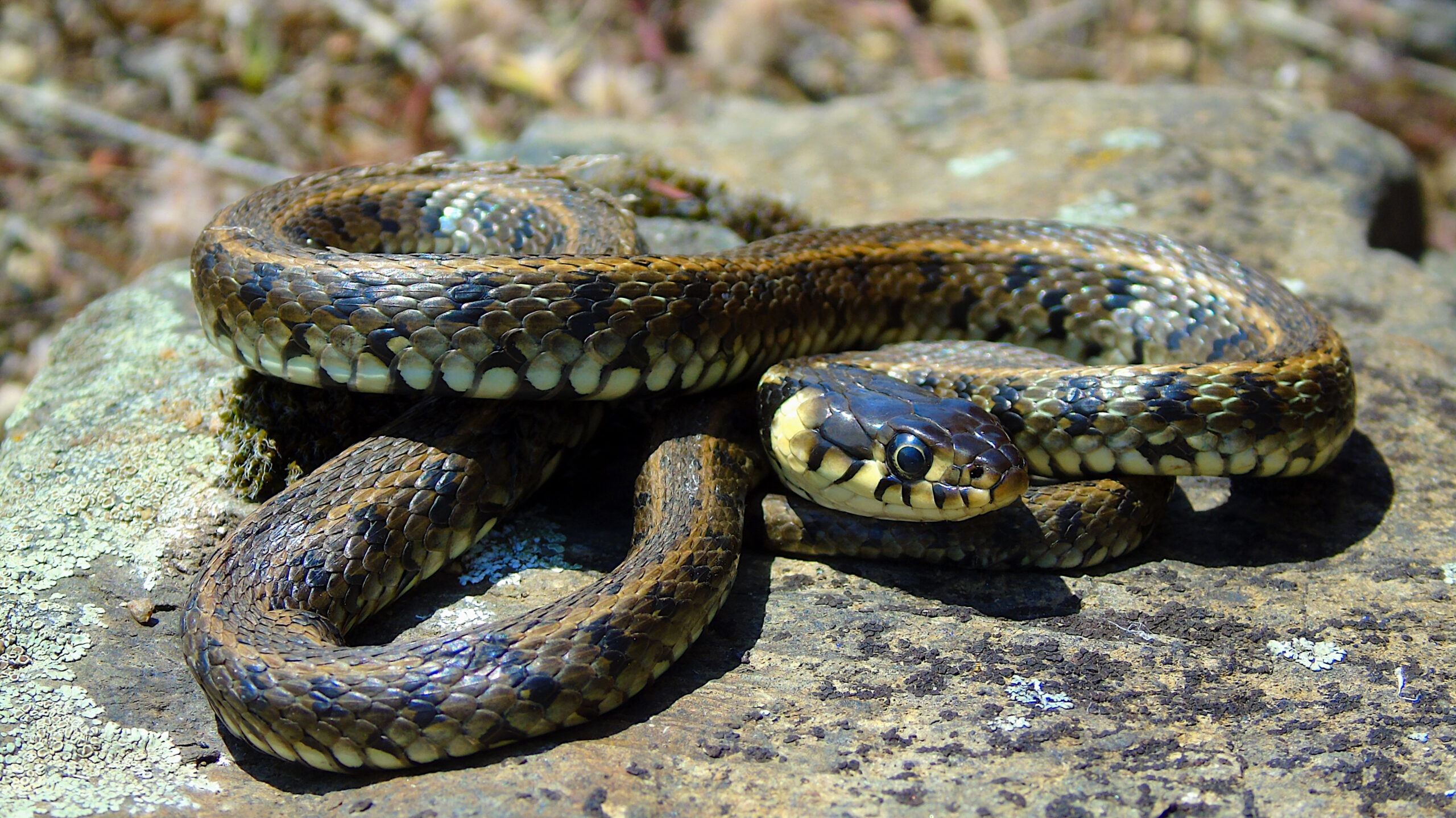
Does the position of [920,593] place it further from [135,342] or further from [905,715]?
[135,342]

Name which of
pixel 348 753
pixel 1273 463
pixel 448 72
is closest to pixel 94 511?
pixel 348 753

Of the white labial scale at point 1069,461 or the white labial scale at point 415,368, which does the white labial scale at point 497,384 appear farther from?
the white labial scale at point 1069,461

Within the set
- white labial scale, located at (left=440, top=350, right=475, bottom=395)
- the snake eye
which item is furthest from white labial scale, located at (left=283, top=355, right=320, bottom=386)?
the snake eye

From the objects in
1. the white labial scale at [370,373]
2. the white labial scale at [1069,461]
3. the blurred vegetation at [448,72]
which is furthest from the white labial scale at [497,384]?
the blurred vegetation at [448,72]

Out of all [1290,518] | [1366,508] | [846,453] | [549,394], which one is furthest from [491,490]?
[1366,508]

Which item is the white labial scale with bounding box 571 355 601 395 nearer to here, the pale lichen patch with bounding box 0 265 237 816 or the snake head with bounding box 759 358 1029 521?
Result: the snake head with bounding box 759 358 1029 521
